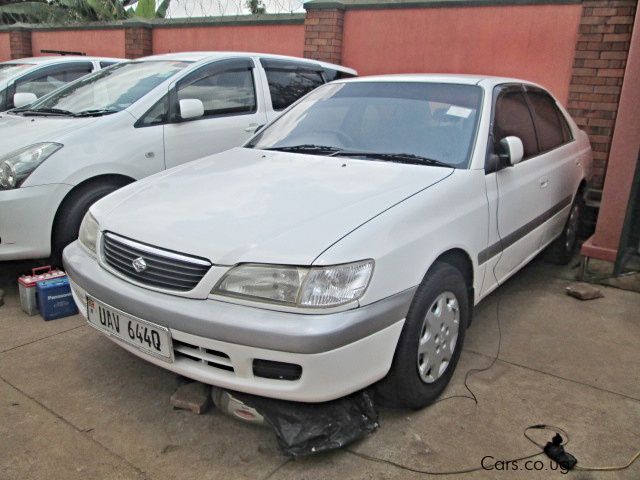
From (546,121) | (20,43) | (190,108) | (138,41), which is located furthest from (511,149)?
(20,43)

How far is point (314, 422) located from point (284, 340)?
493 mm

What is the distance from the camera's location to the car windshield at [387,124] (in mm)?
3271

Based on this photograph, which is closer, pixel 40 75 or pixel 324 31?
pixel 40 75

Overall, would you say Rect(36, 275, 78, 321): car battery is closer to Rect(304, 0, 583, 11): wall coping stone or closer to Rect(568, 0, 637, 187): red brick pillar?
Rect(568, 0, 637, 187): red brick pillar

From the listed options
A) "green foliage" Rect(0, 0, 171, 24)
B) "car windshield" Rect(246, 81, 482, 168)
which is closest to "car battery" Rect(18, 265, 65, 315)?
"car windshield" Rect(246, 81, 482, 168)

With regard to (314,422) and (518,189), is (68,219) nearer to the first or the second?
(314,422)

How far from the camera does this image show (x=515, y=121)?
12.6 feet

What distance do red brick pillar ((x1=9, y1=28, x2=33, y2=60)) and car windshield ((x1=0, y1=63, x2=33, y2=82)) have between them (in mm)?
5706

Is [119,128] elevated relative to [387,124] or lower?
lower

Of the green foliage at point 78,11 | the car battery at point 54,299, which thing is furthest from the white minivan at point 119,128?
the green foliage at point 78,11

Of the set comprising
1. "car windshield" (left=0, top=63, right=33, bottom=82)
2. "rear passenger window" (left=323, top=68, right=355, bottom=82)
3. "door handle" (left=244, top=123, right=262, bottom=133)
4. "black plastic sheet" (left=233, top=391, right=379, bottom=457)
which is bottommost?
"black plastic sheet" (left=233, top=391, right=379, bottom=457)

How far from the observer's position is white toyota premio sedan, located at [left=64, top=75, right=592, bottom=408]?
2.29 metres

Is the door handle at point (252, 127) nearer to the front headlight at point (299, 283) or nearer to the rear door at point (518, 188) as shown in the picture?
the rear door at point (518, 188)

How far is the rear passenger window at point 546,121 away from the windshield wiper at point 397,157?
1455 mm
